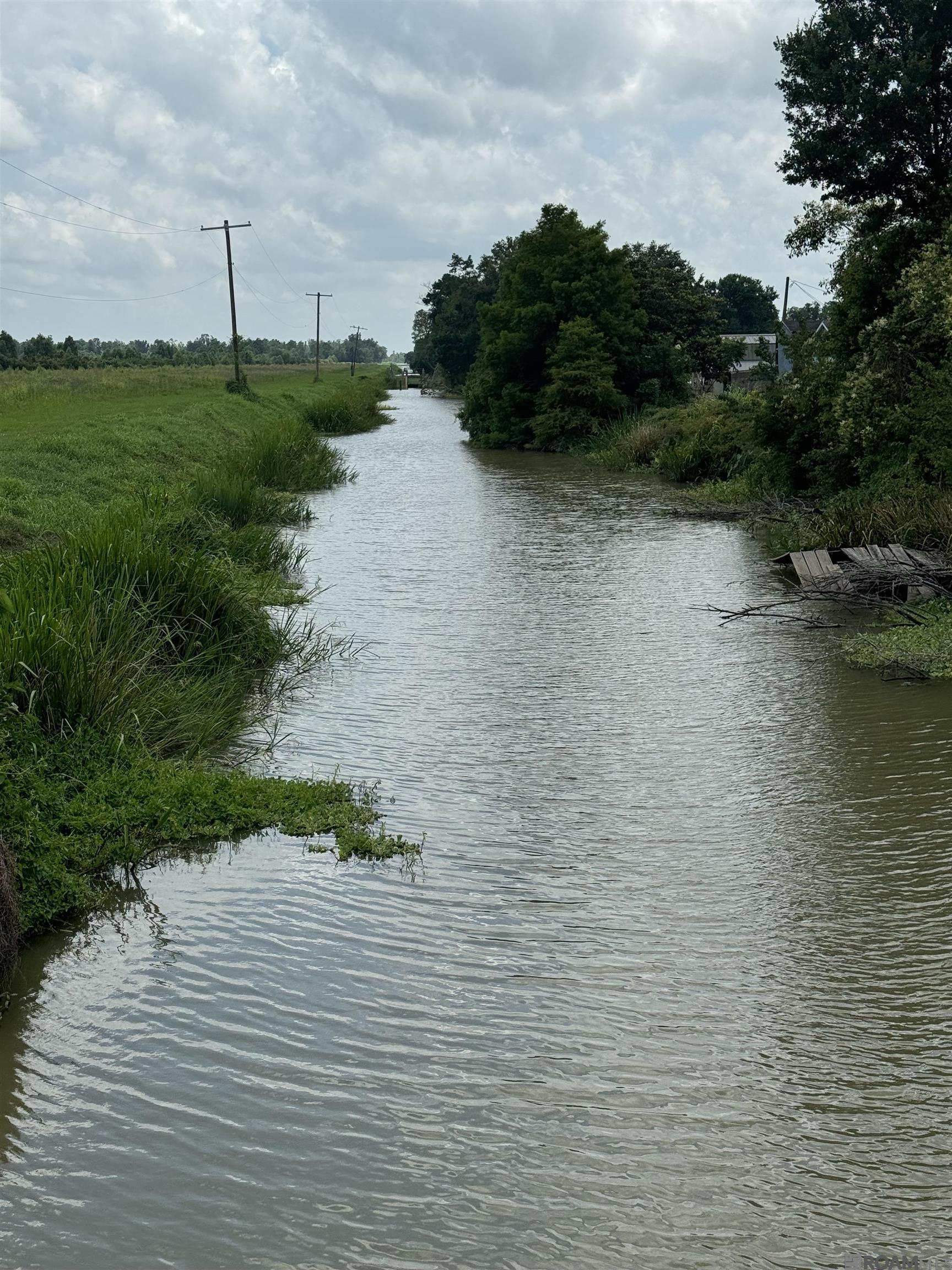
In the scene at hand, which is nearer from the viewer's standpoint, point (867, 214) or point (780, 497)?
point (867, 214)

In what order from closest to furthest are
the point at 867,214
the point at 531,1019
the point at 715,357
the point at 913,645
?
the point at 531,1019, the point at 913,645, the point at 867,214, the point at 715,357

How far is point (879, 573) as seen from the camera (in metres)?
14.5

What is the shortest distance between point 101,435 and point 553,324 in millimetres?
22878

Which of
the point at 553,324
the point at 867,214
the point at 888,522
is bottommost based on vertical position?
the point at 888,522

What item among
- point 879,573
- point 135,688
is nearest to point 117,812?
point 135,688

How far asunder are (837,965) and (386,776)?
3625 millimetres

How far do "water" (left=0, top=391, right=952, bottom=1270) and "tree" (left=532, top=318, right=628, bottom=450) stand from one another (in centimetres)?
3302

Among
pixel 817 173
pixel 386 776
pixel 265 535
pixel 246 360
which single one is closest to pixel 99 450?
pixel 265 535

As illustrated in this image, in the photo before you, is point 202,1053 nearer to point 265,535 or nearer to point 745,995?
point 745,995

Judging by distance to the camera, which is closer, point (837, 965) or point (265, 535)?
point (837, 965)

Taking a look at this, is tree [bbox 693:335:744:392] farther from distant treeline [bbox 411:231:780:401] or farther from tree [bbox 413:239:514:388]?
tree [bbox 413:239:514:388]

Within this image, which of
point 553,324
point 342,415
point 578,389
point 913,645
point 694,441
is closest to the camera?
point 913,645

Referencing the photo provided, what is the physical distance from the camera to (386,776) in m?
8.59

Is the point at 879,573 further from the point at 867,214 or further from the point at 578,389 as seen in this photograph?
the point at 578,389
